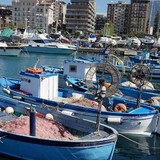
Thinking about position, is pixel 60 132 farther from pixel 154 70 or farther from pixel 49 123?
pixel 154 70

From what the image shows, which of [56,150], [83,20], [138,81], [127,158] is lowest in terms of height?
[127,158]

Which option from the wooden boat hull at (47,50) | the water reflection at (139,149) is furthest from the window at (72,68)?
the wooden boat hull at (47,50)

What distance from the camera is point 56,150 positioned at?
1056 centimetres

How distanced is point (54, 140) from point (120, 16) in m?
155

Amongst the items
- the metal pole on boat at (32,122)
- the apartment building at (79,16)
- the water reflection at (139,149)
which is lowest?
the water reflection at (139,149)

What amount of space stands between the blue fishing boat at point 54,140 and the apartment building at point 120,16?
146 meters

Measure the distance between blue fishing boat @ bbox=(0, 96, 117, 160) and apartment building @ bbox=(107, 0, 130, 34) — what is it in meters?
146

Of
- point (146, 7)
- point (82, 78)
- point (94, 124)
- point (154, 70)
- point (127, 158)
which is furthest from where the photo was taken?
point (146, 7)

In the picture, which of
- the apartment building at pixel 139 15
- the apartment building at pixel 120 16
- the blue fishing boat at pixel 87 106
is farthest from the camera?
the apartment building at pixel 120 16

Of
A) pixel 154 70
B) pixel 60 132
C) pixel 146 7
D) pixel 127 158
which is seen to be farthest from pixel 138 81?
pixel 146 7

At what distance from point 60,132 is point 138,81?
6608 millimetres

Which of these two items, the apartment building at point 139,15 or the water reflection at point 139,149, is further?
the apartment building at point 139,15

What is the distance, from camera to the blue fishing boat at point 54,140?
10.4m

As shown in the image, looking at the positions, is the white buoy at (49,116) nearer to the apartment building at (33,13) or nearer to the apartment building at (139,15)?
the apartment building at (33,13)
